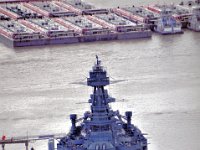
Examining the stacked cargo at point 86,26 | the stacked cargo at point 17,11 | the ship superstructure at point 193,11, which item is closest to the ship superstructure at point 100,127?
the stacked cargo at point 86,26

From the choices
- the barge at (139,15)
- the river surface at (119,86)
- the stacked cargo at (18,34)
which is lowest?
the river surface at (119,86)

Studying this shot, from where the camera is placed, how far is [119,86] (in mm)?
25109

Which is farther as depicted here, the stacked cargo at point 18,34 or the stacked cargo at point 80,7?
the stacked cargo at point 80,7

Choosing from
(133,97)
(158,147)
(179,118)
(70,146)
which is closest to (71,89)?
(133,97)

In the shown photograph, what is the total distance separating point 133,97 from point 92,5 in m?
13.9

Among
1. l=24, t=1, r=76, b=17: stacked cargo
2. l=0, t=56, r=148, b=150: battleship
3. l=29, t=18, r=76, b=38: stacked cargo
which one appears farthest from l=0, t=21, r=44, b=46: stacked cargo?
l=0, t=56, r=148, b=150: battleship

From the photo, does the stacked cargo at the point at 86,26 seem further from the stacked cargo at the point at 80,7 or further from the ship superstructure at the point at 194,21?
the ship superstructure at the point at 194,21

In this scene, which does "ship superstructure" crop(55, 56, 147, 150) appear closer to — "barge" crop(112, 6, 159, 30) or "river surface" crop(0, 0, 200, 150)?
"river surface" crop(0, 0, 200, 150)

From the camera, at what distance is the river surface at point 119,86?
67.9 ft

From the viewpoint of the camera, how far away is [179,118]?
70.1 ft

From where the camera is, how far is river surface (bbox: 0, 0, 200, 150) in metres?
20.7

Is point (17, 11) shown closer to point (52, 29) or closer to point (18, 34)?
point (52, 29)

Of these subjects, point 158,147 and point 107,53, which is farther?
point 107,53

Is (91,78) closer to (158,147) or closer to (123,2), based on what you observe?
(158,147)
